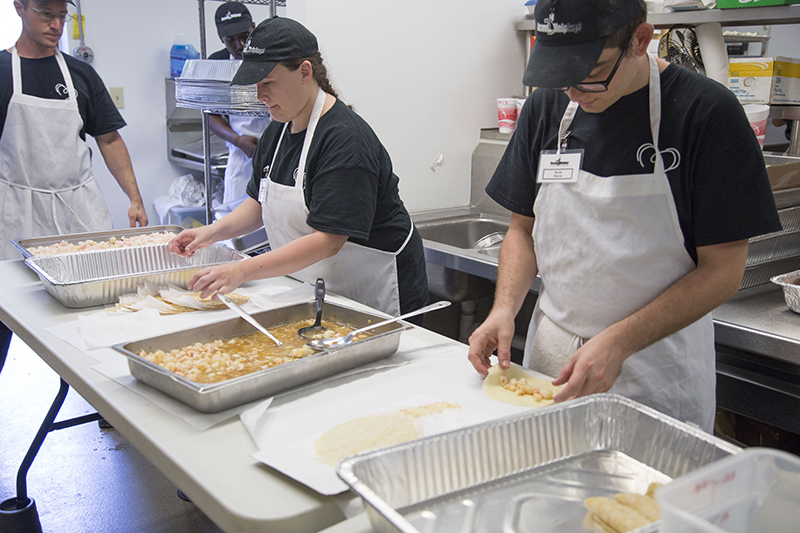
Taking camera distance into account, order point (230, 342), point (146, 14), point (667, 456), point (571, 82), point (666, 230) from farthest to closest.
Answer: point (146, 14) → point (230, 342) → point (666, 230) → point (571, 82) → point (667, 456)

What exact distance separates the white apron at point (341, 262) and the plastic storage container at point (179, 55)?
343 centimetres

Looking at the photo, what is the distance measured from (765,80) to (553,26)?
1.49 m

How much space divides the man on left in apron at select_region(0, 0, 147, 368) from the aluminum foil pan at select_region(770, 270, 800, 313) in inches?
97.4

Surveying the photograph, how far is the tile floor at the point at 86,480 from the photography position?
241cm

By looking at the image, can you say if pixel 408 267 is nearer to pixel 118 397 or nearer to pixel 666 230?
pixel 666 230

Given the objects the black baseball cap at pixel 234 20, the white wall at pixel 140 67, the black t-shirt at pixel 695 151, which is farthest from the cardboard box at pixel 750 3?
the white wall at pixel 140 67

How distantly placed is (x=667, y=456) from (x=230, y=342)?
0.94m

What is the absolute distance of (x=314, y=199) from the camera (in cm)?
183

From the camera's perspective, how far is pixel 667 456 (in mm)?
1022

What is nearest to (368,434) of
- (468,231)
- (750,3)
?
(750,3)

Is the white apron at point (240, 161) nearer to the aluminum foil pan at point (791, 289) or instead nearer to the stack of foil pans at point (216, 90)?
the stack of foil pans at point (216, 90)

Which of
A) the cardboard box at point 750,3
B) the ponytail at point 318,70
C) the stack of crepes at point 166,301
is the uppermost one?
the cardboard box at point 750,3

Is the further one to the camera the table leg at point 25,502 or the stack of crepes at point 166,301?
the table leg at point 25,502

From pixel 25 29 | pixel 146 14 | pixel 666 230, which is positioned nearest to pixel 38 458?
pixel 25 29
